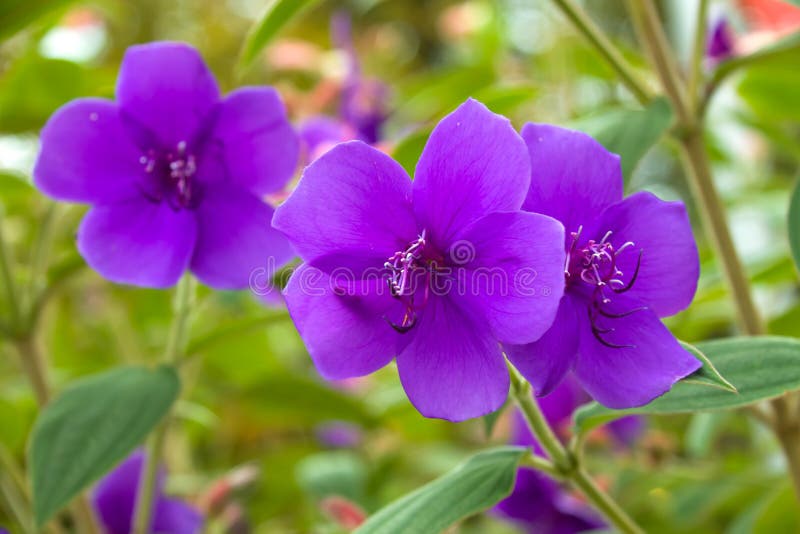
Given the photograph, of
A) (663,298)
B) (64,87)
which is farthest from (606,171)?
(64,87)

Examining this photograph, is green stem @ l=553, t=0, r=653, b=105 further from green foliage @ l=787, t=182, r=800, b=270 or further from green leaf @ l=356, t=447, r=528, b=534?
green leaf @ l=356, t=447, r=528, b=534

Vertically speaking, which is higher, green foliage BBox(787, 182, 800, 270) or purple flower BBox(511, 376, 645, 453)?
green foliage BBox(787, 182, 800, 270)

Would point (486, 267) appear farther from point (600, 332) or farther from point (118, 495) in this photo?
point (118, 495)

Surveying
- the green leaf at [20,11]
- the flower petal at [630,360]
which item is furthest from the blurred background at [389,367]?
the flower petal at [630,360]

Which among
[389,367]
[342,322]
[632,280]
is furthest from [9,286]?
[389,367]

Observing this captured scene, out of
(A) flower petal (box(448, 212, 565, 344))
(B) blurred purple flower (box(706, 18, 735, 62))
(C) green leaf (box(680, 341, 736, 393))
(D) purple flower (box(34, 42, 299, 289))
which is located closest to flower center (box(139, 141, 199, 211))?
(D) purple flower (box(34, 42, 299, 289))

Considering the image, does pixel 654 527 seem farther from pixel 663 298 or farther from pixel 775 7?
pixel 775 7
